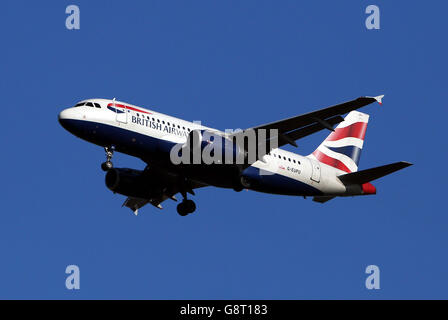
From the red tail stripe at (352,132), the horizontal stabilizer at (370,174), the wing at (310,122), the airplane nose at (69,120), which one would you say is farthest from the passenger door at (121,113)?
the red tail stripe at (352,132)

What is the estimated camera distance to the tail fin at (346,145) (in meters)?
60.2

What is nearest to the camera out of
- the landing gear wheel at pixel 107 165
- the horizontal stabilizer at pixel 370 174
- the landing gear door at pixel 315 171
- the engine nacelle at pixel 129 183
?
the landing gear wheel at pixel 107 165

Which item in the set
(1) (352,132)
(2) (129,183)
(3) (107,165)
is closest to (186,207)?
(2) (129,183)

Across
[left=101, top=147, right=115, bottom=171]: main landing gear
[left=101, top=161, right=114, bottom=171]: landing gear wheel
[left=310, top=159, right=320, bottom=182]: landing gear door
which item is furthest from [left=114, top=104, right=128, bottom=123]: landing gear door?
[left=310, top=159, right=320, bottom=182]: landing gear door

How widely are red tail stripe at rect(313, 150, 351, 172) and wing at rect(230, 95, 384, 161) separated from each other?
587 cm

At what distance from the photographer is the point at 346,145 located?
6184 cm

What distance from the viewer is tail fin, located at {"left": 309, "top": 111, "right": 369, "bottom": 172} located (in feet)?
197

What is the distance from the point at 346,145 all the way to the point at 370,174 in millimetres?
5683

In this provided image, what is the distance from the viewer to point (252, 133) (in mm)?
53688

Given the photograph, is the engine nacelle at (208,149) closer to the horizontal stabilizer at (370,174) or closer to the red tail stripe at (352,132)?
the horizontal stabilizer at (370,174)

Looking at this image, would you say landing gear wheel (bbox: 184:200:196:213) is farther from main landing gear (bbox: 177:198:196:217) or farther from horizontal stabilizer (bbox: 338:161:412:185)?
horizontal stabilizer (bbox: 338:161:412:185)

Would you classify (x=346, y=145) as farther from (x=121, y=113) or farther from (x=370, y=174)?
(x=121, y=113)

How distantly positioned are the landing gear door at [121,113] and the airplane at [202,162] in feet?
0.17
